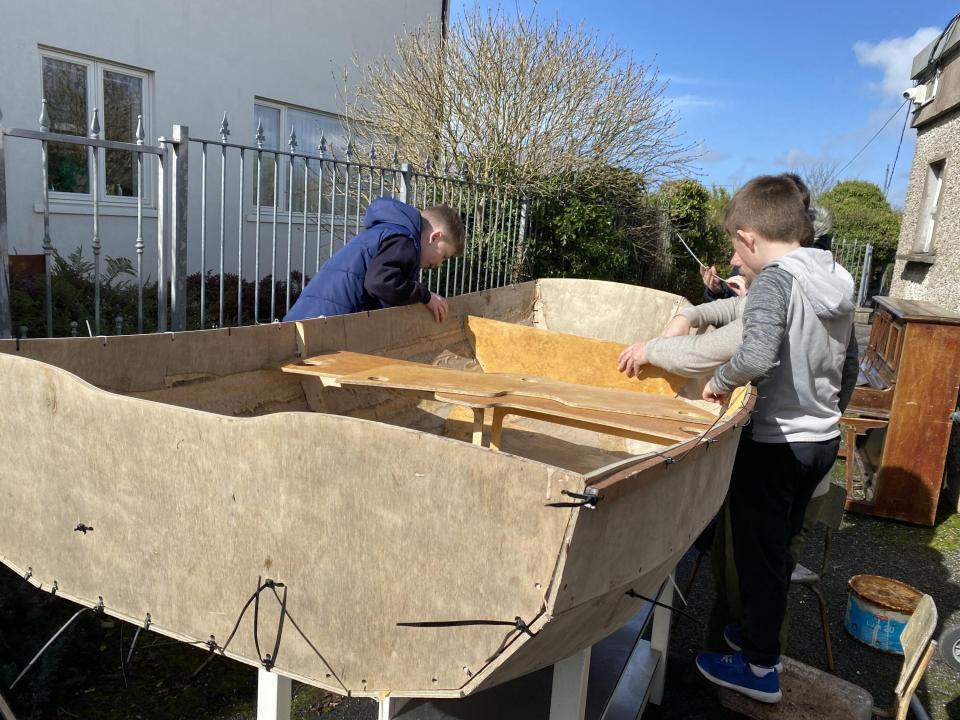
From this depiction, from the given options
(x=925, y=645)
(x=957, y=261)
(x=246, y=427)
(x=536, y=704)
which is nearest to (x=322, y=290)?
(x=536, y=704)

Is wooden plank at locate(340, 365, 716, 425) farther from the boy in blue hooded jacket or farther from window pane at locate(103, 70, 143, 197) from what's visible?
window pane at locate(103, 70, 143, 197)

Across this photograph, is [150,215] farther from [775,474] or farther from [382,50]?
[775,474]

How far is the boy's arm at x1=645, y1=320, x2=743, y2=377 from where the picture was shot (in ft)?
9.16

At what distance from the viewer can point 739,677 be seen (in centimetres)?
274

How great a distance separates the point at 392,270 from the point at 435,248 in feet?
1.36

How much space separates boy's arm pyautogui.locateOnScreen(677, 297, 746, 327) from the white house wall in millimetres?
5965

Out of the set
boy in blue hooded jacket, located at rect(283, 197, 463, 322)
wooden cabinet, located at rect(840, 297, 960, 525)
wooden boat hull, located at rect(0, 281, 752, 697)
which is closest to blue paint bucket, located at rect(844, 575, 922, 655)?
wooden cabinet, located at rect(840, 297, 960, 525)

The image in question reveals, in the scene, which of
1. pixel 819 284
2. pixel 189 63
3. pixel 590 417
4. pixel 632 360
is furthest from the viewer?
pixel 189 63

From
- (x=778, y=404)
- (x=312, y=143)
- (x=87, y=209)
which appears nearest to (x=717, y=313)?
(x=778, y=404)

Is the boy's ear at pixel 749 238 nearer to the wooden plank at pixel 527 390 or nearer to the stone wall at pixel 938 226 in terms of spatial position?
the wooden plank at pixel 527 390

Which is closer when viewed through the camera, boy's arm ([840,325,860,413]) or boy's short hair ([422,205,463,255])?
boy's arm ([840,325,860,413])

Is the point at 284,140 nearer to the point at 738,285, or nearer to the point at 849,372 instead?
the point at 738,285

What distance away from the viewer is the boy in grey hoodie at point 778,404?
2.45m

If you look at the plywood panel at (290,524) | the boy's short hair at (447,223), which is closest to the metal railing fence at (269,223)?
the boy's short hair at (447,223)
